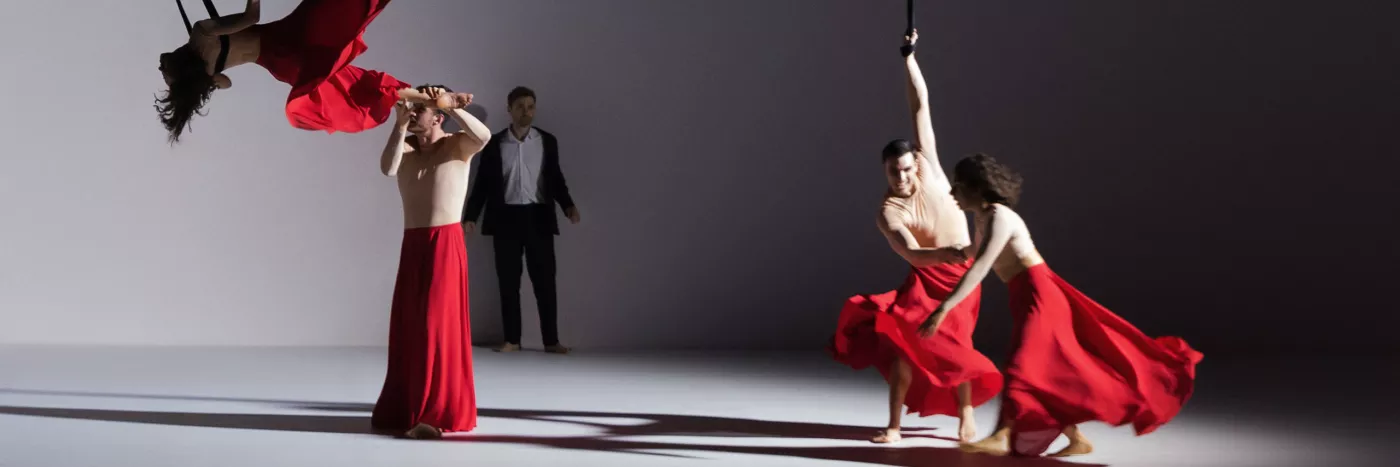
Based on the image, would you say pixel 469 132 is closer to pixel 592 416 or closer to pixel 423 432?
pixel 423 432

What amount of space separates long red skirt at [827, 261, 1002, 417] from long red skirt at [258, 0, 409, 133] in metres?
1.63

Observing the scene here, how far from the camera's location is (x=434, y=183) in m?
4.25

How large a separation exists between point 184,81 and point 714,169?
12.4 ft

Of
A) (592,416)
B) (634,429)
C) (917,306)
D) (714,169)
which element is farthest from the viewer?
(714,169)

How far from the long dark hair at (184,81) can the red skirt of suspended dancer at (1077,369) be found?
96.8 inches

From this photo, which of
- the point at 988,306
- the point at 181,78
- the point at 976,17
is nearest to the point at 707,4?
the point at 976,17

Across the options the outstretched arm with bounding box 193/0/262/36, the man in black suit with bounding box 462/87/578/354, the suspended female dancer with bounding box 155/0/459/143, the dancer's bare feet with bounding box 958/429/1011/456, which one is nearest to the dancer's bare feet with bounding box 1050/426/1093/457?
the dancer's bare feet with bounding box 958/429/1011/456

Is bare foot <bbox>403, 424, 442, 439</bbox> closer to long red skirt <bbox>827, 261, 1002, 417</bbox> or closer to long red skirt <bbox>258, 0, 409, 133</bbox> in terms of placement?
long red skirt <bbox>258, 0, 409, 133</bbox>

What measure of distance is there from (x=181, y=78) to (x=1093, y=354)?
2755mm

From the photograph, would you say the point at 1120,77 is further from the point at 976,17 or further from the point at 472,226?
the point at 472,226

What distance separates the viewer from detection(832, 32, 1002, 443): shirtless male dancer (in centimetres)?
400

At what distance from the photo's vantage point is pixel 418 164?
4289 millimetres

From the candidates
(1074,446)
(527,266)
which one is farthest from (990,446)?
(527,266)

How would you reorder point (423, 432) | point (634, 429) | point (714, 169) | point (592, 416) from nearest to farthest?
point (423, 432) → point (634, 429) → point (592, 416) → point (714, 169)
